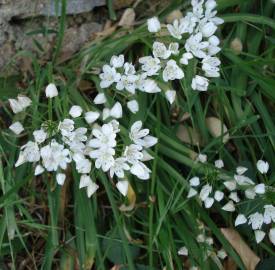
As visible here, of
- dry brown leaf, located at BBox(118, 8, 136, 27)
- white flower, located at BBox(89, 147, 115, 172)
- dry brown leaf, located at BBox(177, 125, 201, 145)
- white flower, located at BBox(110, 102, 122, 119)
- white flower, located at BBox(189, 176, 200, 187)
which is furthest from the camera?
dry brown leaf, located at BBox(118, 8, 136, 27)

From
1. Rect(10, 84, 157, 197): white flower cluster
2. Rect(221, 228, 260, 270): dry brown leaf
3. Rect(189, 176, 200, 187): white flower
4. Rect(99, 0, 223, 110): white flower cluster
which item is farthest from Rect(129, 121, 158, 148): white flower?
Rect(221, 228, 260, 270): dry brown leaf

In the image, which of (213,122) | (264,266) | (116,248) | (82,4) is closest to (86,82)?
(82,4)

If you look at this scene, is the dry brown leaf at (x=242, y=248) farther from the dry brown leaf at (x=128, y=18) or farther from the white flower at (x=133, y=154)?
the dry brown leaf at (x=128, y=18)

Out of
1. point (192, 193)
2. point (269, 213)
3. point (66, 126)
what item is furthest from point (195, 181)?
point (66, 126)

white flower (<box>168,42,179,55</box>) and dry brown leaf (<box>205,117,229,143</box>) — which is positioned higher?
white flower (<box>168,42,179,55</box>)

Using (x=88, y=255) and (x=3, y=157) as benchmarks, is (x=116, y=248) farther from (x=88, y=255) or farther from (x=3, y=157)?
(x=3, y=157)

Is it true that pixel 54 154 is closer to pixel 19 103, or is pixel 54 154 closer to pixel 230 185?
pixel 19 103

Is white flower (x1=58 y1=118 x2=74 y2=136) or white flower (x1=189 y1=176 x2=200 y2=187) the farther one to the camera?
white flower (x1=189 y1=176 x2=200 y2=187)

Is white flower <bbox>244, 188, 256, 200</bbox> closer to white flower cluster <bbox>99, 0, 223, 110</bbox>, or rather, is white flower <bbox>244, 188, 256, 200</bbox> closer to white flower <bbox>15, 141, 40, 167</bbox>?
white flower cluster <bbox>99, 0, 223, 110</bbox>

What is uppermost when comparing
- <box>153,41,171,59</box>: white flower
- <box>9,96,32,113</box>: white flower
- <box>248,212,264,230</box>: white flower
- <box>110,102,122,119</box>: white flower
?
<box>153,41,171,59</box>: white flower
